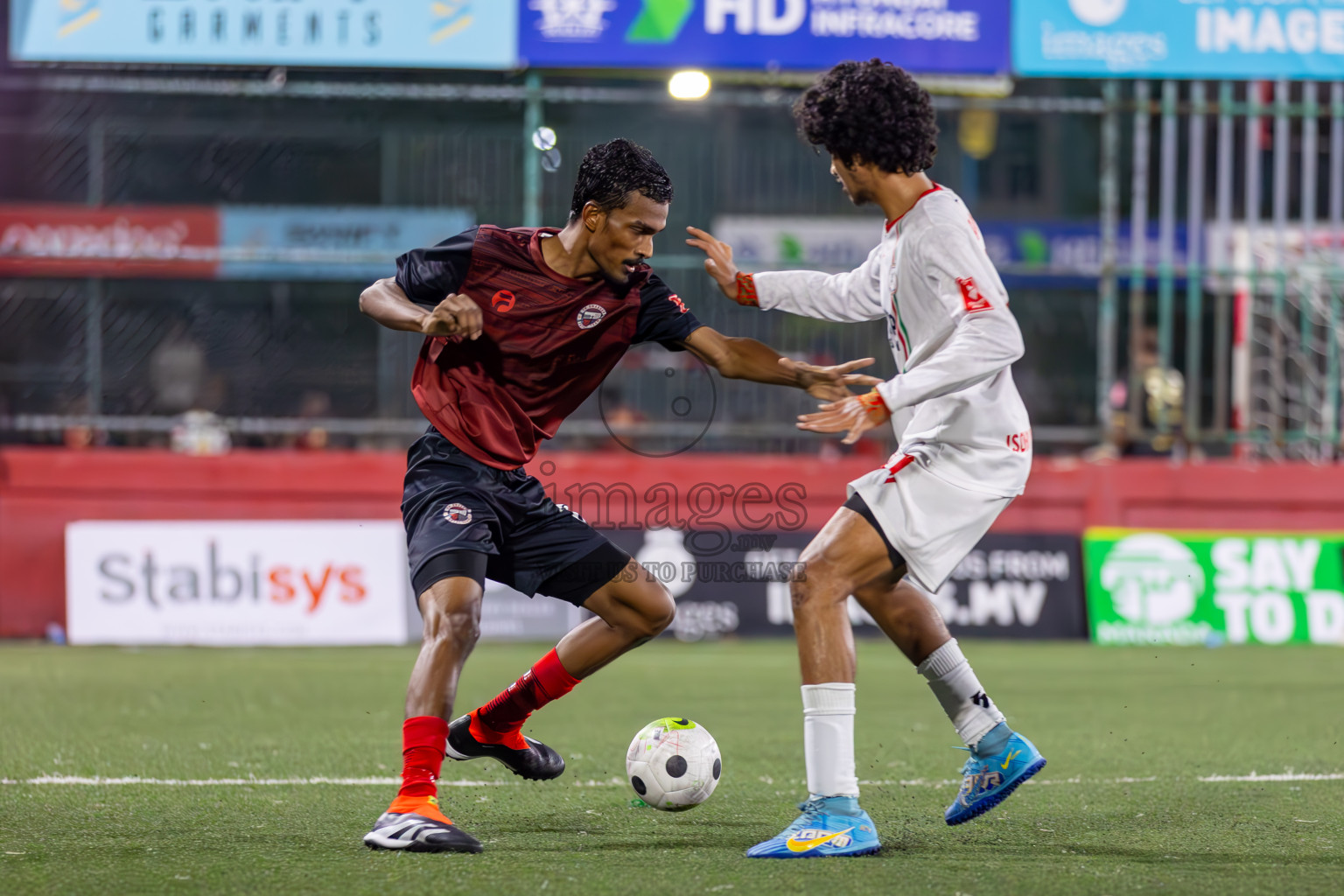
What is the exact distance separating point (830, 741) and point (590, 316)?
1669 mm

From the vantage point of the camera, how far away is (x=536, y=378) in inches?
208

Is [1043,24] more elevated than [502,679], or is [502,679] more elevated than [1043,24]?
[1043,24]

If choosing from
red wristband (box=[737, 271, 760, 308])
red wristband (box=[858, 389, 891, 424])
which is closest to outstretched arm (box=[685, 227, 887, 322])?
red wristband (box=[737, 271, 760, 308])

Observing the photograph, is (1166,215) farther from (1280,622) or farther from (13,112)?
(13,112)

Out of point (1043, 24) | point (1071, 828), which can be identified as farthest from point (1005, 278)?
point (1071, 828)

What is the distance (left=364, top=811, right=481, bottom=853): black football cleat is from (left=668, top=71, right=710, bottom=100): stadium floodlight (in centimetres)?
959

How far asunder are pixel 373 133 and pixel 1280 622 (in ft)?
28.4

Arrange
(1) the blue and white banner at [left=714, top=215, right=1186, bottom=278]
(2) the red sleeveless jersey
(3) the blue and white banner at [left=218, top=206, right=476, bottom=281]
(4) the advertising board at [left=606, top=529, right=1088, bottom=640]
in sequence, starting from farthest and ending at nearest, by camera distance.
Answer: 1. (1) the blue and white banner at [left=714, top=215, right=1186, bottom=278]
2. (3) the blue and white banner at [left=218, top=206, right=476, bottom=281]
3. (4) the advertising board at [left=606, top=529, right=1088, bottom=640]
4. (2) the red sleeveless jersey

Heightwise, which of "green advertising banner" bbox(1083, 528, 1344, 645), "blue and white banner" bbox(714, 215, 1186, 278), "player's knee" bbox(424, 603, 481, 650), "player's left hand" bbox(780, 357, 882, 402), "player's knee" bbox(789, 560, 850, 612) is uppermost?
"blue and white banner" bbox(714, 215, 1186, 278)

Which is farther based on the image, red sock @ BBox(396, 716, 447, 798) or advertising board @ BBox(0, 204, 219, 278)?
advertising board @ BBox(0, 204, 219, 278)

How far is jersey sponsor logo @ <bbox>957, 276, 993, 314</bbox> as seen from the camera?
452cm

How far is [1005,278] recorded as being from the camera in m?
13.9

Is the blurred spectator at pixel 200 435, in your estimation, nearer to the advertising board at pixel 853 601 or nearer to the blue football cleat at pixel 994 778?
the advertising board at pixel 853 601

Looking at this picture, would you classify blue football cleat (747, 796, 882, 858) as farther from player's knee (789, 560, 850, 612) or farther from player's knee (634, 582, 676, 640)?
player's knee (634, 582, 676, 640)
